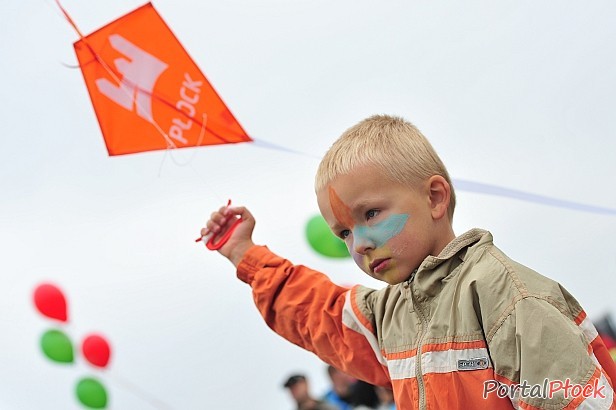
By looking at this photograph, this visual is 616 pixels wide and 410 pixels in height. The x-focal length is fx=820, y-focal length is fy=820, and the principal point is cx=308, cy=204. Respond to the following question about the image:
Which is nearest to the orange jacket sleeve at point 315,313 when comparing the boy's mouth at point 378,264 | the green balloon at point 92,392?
the boy's mouth at point 378,264

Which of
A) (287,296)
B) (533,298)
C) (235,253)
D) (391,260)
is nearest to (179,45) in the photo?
(235,253)

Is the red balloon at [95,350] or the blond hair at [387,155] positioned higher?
the blond hair at [387,155]

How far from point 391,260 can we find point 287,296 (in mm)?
374

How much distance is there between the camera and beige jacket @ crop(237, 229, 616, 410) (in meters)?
1.27

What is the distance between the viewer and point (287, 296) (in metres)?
1.84

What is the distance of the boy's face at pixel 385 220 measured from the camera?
1.53m

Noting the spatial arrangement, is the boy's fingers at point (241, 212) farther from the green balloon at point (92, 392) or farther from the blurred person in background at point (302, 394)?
the green balloon at point (92, 392)

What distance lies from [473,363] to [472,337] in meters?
0.04

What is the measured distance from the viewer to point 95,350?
217 inches

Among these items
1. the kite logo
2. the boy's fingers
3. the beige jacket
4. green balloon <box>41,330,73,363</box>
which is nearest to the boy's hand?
the boy's fingers

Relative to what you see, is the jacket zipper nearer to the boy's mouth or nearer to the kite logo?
the boy's mouth

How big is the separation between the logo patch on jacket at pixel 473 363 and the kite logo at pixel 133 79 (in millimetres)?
1461

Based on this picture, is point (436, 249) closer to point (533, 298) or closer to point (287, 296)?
point (533, 298)

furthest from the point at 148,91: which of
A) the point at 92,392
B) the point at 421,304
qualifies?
the point at 92,392
